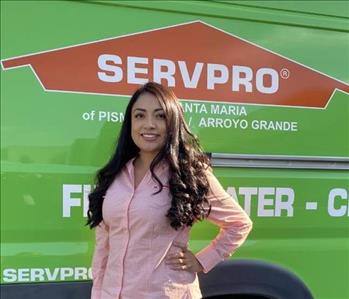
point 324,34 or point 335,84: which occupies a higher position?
point 324,34

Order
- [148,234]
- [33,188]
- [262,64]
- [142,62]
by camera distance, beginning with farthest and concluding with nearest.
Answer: [262,64]
[142,62]
[33,188]
[148,234]

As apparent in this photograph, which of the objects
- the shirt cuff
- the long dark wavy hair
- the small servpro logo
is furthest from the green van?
the shirt cuff

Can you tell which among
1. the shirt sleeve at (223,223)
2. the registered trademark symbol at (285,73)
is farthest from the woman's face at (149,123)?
the registered trademark symbol at (285,73)

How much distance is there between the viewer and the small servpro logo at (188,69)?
2.06m

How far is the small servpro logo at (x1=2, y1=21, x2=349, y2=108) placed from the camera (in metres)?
2.06

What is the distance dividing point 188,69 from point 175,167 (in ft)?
1.88

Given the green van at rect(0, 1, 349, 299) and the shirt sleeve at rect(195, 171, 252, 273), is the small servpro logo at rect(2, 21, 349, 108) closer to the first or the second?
the green van at rect(0, 1, 349, 299)

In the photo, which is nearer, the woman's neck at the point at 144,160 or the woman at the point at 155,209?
the woman at the point at 155,209

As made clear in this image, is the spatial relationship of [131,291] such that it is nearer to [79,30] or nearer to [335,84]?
[79,30]

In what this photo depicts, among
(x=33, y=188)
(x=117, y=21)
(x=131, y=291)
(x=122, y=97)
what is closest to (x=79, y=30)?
(x=117, y=21)

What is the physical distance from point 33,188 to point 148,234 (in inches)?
21.6

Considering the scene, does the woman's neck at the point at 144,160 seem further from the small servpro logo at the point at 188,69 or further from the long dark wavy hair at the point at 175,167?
the small servpro logo at the point at 188,69

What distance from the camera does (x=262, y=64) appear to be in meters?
2.31

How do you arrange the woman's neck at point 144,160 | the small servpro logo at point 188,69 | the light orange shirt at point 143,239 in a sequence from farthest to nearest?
the small servpro logo at point 188,69
the woman's neck at point 144,160
the light orange shirt at point 143,239
